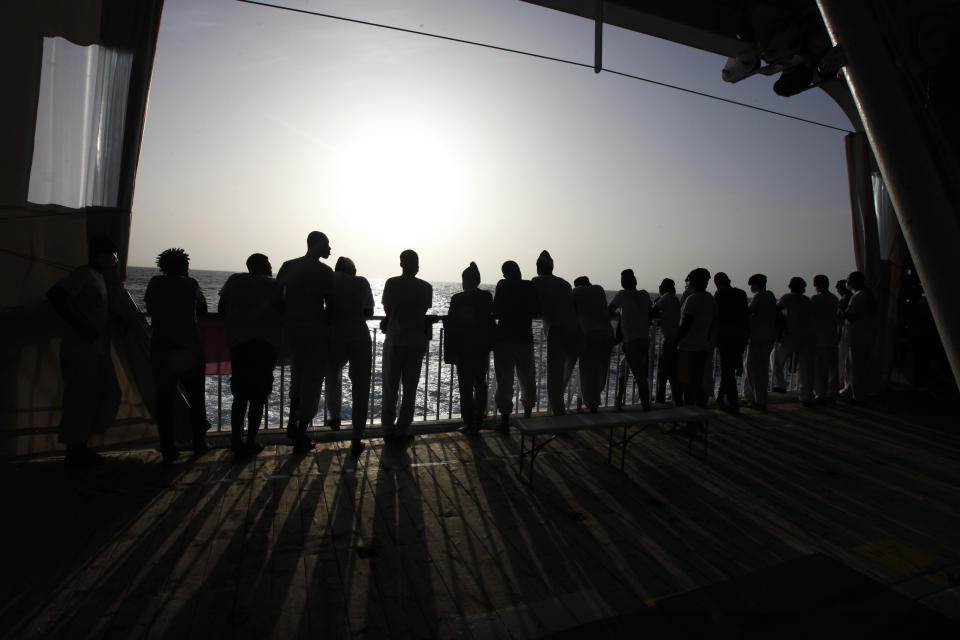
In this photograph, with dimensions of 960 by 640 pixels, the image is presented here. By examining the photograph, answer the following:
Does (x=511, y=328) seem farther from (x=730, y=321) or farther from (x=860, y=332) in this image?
(x=860, y=332)

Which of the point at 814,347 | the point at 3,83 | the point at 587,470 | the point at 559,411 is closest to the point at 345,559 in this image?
the point at 587,470

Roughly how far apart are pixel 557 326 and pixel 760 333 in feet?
10.2

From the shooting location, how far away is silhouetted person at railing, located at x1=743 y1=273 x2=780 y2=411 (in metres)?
6.69

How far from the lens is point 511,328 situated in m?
5.19

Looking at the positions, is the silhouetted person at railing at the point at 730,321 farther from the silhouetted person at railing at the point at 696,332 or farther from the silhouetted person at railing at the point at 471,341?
the silhouetted person at railing at the point at 471,341

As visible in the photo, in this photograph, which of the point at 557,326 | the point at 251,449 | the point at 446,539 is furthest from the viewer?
the point at 557,326

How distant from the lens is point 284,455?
172 inches

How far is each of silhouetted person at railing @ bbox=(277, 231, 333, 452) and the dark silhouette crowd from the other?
1 cm

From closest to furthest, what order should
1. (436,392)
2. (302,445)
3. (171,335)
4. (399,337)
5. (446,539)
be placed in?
(446,539), (171,335), (302,445), (399,337), (436,392)

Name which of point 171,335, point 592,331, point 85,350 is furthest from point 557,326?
point 85,350

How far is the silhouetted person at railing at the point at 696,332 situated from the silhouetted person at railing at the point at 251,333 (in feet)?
13.7

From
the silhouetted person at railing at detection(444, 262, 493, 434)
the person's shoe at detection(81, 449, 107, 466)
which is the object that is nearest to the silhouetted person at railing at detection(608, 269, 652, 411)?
the silhouetted person at railing at detection(444, 262, 493, 434)

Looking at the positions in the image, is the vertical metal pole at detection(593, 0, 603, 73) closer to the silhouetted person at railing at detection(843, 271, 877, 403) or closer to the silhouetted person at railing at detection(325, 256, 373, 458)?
the silhouetted person at railing at detection(325, 256, 373, 458)

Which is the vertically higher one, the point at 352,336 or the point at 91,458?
the point at 352,336
